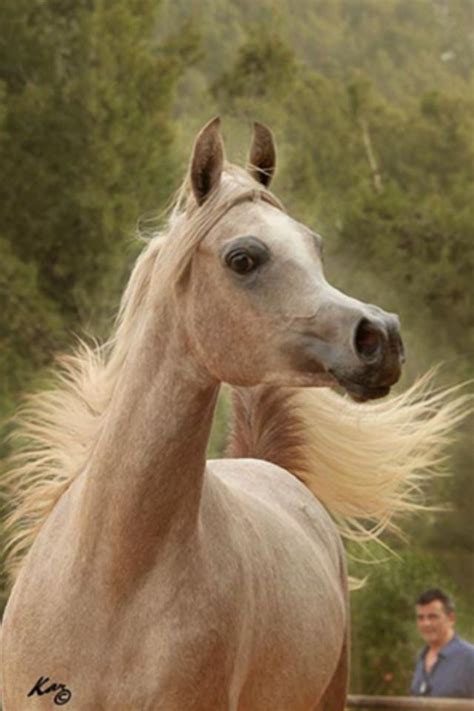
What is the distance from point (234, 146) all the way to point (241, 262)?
28.5ft

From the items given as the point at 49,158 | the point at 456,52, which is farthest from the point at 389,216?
the point at 456,52

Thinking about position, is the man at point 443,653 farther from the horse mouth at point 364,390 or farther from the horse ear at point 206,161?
the horse mouth at point 364,390

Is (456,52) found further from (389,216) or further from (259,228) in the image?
(259,228)

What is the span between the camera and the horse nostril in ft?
12.9

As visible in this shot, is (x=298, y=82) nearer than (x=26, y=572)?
No

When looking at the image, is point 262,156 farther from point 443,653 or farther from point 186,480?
point 443,653

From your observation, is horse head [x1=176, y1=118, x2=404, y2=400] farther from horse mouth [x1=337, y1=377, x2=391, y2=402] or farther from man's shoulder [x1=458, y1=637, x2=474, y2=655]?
man's shoulder [x1=458, y1=637, x2=474, y2=655]

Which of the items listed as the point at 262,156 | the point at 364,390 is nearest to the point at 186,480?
the point at 364,390

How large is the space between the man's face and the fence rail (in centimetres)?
31

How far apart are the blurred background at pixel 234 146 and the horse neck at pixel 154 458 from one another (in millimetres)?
7766

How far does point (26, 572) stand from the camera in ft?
15.2

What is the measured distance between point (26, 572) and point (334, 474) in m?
2.13
